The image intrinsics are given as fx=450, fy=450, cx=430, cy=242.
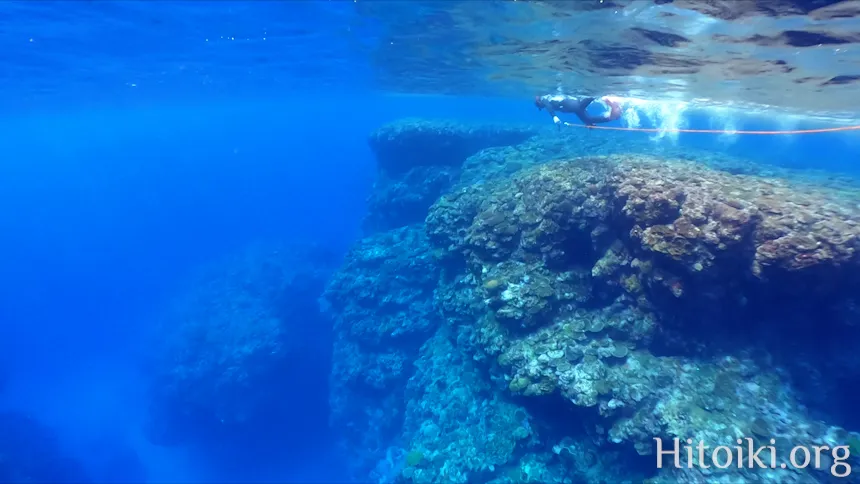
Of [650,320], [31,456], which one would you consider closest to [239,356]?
[31,456]

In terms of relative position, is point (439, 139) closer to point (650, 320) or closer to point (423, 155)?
point (423, 155)

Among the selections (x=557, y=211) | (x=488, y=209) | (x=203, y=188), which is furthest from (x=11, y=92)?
(x=203, y=188)

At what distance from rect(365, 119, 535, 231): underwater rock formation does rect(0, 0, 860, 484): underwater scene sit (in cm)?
14

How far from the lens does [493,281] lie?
452 inches

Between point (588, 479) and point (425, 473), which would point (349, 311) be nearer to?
point (425, 473)

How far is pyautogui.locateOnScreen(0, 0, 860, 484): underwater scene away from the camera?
885 cm

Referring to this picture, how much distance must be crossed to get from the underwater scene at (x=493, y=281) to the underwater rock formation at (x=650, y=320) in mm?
59

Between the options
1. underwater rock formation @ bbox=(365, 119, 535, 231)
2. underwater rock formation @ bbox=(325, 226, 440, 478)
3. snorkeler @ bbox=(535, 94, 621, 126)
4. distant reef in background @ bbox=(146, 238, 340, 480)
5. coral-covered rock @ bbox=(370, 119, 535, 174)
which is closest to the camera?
snorkeler @ bbox=(535, 94, 621, 126)

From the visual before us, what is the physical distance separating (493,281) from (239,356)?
19.1 meters

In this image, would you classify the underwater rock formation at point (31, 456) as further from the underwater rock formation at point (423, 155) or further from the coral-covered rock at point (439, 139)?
the coral-covered rock at point (439, 139)

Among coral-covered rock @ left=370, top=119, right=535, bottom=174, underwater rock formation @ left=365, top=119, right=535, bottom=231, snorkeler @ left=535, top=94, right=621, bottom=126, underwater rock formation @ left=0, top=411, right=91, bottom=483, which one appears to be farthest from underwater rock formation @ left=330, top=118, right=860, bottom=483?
underwater rock formation @ left=0, top=411, right=91, bottom=483

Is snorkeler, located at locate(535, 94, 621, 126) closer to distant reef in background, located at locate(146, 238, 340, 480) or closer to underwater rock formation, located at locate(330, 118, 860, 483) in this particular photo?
underwater rock formation, located at locate(330, 118, 860, 483)

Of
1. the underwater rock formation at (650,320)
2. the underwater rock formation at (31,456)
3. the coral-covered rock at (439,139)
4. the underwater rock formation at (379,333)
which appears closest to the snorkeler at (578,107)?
the underwater rock formation at (650,320)

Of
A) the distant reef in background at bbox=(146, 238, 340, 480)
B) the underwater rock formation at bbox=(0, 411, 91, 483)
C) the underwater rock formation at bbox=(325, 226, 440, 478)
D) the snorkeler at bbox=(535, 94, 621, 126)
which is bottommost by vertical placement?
the underwater rock formation at bbox=(0, 411, 91, 483)
